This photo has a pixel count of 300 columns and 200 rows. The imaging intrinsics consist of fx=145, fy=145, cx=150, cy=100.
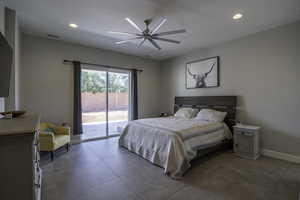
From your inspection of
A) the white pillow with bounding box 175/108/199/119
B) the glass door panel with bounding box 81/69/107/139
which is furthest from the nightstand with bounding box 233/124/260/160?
the glass door panel with bounding box 81/69/107/139

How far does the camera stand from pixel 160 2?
2.30 meters

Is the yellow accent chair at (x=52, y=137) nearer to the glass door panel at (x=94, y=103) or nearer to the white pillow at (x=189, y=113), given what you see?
the glass door panel at (x=94, y=103)

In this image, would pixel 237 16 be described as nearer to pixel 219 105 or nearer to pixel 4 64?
pixel 219 105

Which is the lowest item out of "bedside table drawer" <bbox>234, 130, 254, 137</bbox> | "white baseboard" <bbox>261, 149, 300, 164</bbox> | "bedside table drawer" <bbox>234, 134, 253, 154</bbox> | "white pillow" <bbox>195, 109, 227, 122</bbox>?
"white baseboard" <bbox>261, 149, 300, 164</bbox>

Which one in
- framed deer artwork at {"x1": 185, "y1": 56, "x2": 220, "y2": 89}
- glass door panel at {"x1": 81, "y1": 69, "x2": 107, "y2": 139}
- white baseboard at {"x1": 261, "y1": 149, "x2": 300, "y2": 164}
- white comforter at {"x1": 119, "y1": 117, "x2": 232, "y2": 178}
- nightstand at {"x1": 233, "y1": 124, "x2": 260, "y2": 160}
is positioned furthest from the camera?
glass door panel at {"x1": 81, "y1": 69, "x2": 107, "y2": 139}

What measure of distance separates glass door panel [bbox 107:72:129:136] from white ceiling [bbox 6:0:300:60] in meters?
1.56

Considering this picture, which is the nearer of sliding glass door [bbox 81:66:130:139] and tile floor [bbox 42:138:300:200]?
tile floor [bbox 42:138:300:200]

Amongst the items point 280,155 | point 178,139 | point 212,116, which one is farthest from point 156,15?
point 280,155

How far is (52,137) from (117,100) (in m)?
2.35

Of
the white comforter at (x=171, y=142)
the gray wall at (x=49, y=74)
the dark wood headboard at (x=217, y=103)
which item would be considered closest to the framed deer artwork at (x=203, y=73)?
the dark wood headboard at (x=217, y=103)

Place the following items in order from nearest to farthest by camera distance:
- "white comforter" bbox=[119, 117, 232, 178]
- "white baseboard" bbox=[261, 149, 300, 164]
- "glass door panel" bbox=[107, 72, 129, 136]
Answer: "white comforter" bbox=[119, 117, 232, 178], "white baseboard" bbox=[261, 149, 300, 164], "glass door panel" bbox=[107, 72, 129, 136]

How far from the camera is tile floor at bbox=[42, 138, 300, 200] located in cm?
196

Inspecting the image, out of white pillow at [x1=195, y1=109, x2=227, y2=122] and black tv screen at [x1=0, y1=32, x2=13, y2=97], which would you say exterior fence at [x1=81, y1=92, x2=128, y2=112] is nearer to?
black tv screen at [x1=0, y1=32, x2=13, y2=97]

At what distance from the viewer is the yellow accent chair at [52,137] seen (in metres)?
2.97
